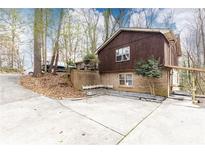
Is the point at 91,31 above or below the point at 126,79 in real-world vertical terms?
above

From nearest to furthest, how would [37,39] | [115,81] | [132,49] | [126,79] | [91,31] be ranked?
[37,39] → [132,49] → [126,79] → [115,81] → [91,31]

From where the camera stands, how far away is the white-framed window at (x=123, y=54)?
946cm

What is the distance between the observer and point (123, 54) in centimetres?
973

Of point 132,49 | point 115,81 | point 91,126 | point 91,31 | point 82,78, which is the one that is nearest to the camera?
point 91,126

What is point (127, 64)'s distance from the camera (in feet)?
30.9

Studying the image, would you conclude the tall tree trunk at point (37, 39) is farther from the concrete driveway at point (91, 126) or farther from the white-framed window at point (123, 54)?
the white-framed window at point (123, 54)

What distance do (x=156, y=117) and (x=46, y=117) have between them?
343cm

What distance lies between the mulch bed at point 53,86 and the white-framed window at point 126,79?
10.3 feet

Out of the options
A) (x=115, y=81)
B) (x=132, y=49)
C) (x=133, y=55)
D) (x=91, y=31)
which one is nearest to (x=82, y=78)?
(x=115, y=81)

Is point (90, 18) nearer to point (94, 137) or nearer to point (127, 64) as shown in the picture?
point (127, 64)

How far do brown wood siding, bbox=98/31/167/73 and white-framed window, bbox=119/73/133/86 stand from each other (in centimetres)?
38

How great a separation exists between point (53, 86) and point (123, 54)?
5.04m

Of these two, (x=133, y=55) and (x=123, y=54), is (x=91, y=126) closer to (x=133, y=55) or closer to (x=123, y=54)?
(x=133, y=55)

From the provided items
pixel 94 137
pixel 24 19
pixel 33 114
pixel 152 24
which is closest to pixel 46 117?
pixel 33 114
